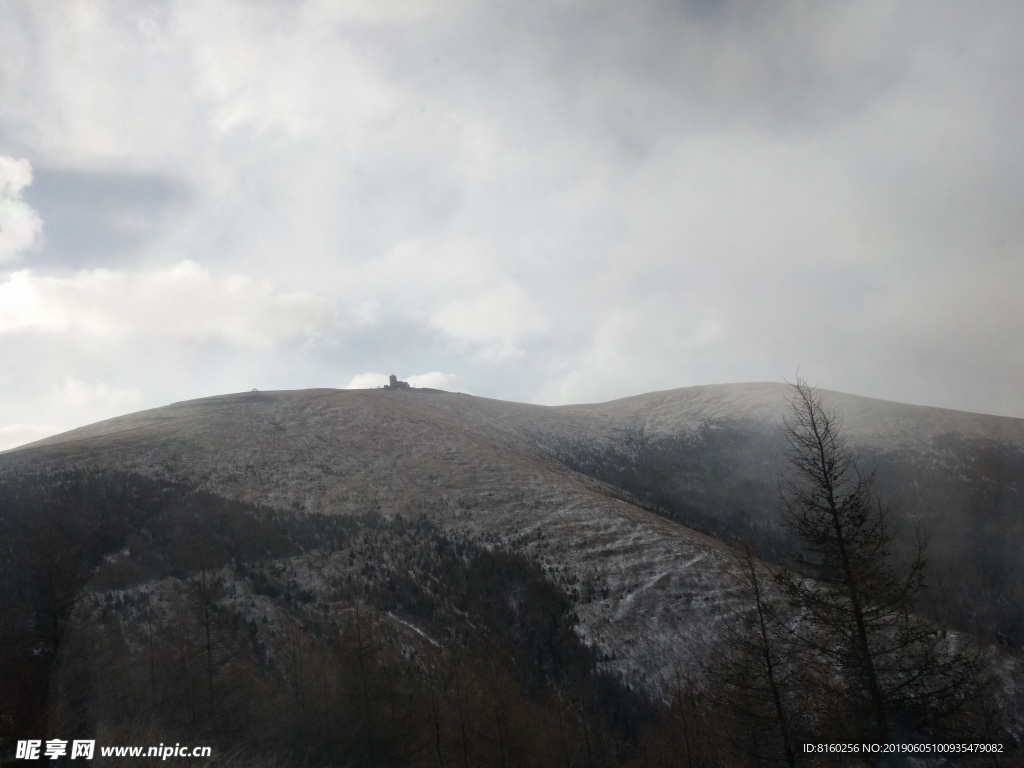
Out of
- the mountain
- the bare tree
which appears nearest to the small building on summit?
the mountain

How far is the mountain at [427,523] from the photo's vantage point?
35.4 meters

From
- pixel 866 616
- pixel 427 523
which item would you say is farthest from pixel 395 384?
pixel 866 616

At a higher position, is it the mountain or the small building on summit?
the small building on summit

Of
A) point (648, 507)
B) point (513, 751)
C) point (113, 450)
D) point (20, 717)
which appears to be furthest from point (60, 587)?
point (648, 507)

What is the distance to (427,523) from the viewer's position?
52.9m

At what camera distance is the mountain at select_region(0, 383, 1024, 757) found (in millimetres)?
35438

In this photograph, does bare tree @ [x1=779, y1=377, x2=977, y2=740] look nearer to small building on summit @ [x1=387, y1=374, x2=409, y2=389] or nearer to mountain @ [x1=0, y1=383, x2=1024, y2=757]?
mountain @ [x1=0, y1=383, x2=1024, y2=757]

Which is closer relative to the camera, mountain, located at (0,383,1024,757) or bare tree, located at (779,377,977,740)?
bare tree, located at (779,377,977,740)

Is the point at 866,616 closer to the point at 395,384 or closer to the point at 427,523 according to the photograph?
the point at 427,523

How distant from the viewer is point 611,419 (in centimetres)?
10056

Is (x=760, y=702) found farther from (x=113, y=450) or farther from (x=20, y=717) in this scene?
(x=113, y=450)

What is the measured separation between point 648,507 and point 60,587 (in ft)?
189

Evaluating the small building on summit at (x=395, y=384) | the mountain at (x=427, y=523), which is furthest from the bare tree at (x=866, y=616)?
the small building on summit at (x=395, y=384)

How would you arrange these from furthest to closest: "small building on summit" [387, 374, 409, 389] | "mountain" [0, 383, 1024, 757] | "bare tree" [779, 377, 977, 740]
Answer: "small building on summit" [387, 374, 409, 389] → "mountain" [0, 383, 1024, 757] → "bare tree" [779, 377, 977, 740]
